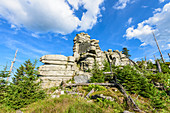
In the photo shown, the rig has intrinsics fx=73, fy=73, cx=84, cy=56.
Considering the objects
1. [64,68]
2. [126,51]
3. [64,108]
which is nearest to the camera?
[64,108]

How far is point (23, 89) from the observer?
7664mm

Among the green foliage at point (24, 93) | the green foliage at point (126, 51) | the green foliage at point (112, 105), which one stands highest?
the green foliage at point (126, 51)

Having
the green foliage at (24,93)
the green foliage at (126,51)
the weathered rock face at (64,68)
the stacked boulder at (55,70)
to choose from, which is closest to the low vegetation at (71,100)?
the green foliage at (24,93)

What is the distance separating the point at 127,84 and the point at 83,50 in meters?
20.3

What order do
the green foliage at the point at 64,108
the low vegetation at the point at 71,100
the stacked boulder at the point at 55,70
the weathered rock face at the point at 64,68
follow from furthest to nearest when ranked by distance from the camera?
the stacked boulder at the point at 55,70
the weathered rock face at the point at 64,68
the low vegetation at the point at 71,100
the green foliage at the point at 64,108

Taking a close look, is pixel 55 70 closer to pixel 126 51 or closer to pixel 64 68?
pixel 64 68

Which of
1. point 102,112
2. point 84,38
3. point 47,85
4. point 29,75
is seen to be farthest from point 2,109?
point 84,38

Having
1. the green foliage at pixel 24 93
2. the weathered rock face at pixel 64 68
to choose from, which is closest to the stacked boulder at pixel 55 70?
the weathered rock face at pixel 64 68

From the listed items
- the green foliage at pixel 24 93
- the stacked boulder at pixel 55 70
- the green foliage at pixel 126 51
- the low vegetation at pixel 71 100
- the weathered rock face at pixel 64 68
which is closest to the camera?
the low vegetation at pixel 71 100

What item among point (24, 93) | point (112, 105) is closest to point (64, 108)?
point (112, 105)

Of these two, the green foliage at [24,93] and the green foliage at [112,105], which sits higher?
the green foliage at [24,93]

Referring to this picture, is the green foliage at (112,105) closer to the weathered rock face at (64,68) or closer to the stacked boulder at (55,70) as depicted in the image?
the weathered rock face at (64,68)

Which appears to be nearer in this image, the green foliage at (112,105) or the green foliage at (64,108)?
the green foliage at (64,108)

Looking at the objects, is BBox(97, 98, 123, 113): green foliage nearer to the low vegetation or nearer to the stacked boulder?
the low vegetation
